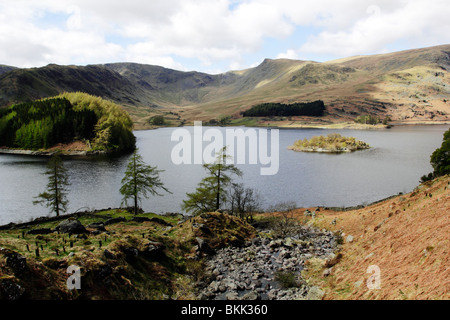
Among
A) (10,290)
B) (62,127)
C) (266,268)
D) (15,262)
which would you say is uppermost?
(62,127)

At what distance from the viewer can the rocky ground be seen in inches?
776

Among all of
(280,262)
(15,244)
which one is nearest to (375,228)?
(280,262)

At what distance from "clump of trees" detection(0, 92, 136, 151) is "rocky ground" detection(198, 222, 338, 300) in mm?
104987

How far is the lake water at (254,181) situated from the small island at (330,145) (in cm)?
1928

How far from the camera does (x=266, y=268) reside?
2411 cm

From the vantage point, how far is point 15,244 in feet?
60.8

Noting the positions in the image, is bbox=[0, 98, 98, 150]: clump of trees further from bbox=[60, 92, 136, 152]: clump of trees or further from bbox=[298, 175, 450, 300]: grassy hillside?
bbox=[298, 175, 450, 300]: grassy hillside

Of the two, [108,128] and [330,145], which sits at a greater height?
[108,128]

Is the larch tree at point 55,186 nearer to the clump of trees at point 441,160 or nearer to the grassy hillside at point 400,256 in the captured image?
the grassy hillside at point 400,256

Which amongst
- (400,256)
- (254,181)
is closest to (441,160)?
(254,181)

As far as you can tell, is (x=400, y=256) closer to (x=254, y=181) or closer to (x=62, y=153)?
(x=254, y=181)

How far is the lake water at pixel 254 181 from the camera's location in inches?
2170

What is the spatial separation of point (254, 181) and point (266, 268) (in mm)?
44907
